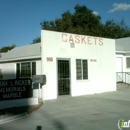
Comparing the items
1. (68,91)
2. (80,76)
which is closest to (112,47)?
(80,76)

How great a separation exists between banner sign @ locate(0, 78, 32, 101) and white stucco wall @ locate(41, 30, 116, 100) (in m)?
1.90

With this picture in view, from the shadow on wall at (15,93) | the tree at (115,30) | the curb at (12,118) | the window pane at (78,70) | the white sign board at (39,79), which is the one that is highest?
the tree at (115,30)

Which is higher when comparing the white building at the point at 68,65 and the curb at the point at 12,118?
the white building at the point at 68,65

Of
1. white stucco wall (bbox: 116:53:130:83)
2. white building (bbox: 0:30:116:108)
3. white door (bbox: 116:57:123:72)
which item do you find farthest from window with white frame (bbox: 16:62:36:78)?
white door (bbox: 116:57:123:72)

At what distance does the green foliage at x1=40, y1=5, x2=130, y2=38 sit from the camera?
147 ft

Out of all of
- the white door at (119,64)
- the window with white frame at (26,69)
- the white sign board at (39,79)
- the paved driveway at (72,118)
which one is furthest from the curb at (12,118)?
the white door at (119,64)

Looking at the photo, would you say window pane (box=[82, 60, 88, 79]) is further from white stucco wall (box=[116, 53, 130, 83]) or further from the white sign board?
white stucco wall (box=[116, 53, 130, 83])

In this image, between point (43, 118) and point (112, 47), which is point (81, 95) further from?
point (43, 118)

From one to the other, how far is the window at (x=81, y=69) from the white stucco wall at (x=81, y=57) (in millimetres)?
250

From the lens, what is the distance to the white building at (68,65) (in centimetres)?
1514

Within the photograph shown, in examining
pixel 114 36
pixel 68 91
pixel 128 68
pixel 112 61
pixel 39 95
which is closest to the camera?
pixel 39 95

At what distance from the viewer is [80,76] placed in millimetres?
16875

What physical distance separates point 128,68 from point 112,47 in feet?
17.1

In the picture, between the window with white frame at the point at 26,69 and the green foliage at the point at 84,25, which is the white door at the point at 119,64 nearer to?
the window with white frame at the point at 26,69
